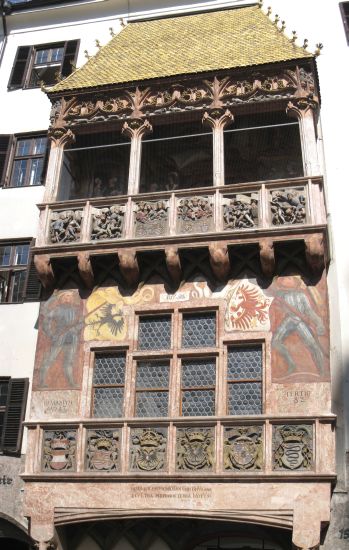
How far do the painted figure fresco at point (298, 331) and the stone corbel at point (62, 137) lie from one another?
5.73 m

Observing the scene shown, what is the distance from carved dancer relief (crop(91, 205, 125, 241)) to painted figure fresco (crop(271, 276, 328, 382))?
3349 millimetres

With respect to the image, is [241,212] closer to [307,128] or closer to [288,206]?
[288,206]

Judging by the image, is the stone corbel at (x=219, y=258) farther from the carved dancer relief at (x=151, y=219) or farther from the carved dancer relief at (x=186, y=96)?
the carved dancer relief at (x=186, y=96)

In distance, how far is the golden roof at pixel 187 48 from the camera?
1741 cm

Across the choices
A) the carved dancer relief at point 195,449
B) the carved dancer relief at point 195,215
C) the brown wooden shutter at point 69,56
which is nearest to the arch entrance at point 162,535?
the carved dancer relief at point 195,449

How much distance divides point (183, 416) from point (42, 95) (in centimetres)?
1059

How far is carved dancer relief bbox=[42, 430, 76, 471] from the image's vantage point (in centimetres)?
1457

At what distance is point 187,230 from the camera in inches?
617

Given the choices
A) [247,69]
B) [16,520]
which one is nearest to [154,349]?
[16,520]

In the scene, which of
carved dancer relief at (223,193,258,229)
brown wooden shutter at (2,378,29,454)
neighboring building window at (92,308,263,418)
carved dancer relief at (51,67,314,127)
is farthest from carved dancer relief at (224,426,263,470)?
carved dancer relief at (51,67,314,127)

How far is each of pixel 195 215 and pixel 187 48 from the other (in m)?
5.14

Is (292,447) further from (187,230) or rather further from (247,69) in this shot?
(247,69)

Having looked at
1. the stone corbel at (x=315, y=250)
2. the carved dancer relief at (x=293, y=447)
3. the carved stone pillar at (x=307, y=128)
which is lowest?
the carved dancer relief at (x=293, y=447)

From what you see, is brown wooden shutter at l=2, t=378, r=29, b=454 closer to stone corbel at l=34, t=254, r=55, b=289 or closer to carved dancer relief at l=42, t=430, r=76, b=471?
carved dancer relief at l=42, t=430, r=76, b=471
